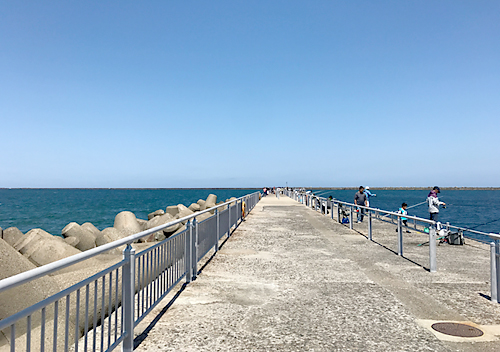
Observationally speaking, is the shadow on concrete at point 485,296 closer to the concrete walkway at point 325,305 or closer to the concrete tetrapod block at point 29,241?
the concrete walkway at point 325,305

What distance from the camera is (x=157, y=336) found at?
4.20 meters

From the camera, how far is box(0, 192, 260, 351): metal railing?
8.53 feet

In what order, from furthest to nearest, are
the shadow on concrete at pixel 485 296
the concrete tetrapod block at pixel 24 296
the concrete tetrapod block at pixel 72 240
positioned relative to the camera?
the concrete tetrapod block at pixel 72 240 < the shadow on concrete at pixel 485 296 < the concrete tetrapod block at pixel 24 296

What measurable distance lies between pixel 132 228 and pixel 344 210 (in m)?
11.1

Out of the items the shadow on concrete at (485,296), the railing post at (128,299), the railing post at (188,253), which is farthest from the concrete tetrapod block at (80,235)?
the shadow on concrete at (485,296)

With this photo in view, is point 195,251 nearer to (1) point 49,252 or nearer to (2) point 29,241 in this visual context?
(1) point 49,252

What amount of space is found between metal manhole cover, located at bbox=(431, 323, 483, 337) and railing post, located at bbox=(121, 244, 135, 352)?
361cm

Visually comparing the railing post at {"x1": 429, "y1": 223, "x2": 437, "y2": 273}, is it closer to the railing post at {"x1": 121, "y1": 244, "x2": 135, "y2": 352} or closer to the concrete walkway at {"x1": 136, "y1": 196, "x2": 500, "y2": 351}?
the concrete walkway at {"x1": 136, "y1": 196, "x2": 500, "y2": 351}

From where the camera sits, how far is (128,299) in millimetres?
3793

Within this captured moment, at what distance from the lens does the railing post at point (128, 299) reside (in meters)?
3.80

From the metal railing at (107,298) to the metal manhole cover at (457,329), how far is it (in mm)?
3633

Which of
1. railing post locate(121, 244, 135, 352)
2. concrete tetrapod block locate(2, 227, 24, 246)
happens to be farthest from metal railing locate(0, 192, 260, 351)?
concrete tetrapod block locate(2, 227, 24, 246)

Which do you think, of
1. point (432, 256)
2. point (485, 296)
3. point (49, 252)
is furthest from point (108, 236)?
point (485, 296)

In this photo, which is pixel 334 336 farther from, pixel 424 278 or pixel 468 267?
pixel 468 267
